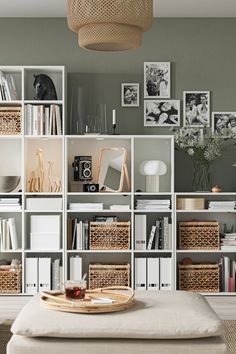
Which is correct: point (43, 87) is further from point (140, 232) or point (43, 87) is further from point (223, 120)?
point (223, 120)

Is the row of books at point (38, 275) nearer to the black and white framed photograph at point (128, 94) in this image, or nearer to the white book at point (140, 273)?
the white book at point (140, 273)

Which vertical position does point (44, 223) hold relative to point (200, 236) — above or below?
above

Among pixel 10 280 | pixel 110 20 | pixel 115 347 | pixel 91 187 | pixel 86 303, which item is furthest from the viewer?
pixel 91 187

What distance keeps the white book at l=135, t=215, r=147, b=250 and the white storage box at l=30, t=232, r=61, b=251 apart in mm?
751

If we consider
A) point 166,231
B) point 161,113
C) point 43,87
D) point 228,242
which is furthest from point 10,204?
point 228,242

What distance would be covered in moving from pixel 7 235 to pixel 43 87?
1.47 meters

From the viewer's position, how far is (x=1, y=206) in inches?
267

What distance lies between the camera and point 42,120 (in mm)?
6719

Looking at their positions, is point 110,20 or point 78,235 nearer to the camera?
point 110,20

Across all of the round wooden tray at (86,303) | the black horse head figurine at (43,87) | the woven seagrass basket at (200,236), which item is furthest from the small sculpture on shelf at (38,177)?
the round wooden tray at (86,303)

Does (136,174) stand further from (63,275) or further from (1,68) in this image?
(1,68)

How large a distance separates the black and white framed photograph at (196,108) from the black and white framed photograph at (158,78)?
0.21 meters

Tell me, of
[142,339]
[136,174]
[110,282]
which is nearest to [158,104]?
[136,174]

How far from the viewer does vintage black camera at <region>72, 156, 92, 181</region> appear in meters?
6.87
